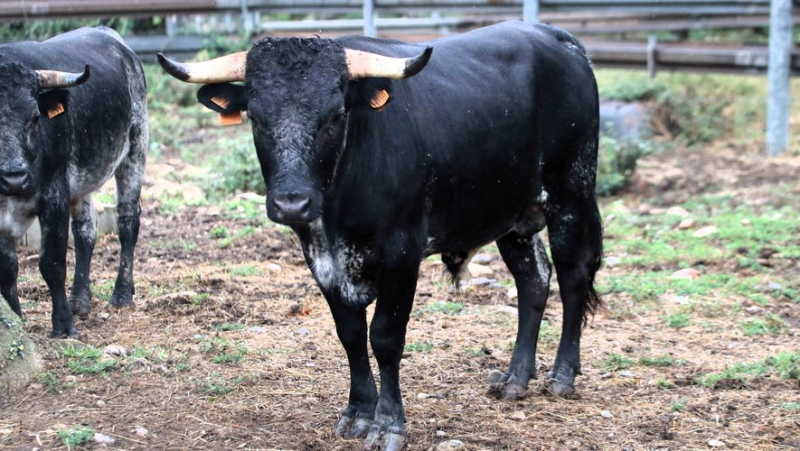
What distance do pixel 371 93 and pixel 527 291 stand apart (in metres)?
2.04

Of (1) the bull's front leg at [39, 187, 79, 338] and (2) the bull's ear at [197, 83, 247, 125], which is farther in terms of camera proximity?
(1) the bull's front leg at [39, 187, 79, 338]

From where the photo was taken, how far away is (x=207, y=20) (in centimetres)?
2023

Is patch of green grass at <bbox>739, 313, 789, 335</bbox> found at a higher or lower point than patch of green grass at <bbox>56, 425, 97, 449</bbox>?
lower

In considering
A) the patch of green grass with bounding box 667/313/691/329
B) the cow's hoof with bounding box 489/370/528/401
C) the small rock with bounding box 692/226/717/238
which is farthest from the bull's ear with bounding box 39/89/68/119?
the small rock with bounding box 692/226/717/238

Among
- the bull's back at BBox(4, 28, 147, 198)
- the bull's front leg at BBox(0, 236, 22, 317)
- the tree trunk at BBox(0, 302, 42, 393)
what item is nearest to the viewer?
the tree trunk at BBox(0, 302, 42, 393)

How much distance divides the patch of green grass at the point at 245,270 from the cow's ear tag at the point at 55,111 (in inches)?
91.5

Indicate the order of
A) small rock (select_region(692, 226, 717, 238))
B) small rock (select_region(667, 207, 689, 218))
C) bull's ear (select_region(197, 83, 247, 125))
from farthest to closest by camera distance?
small rock (select_region(667, 207, 689, 218)), small rock (select_region(692, 226, 717, 238)), bull's ear (select_region(197, 83, 247, 125))

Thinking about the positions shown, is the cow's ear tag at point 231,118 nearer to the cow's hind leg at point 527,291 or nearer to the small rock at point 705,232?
the cow's hind leg at point 527,291

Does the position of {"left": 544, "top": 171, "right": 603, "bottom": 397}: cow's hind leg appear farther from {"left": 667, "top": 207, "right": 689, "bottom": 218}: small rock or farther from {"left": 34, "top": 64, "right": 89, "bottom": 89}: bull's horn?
{"left": 667, "top": 207, "right": 689, "bottom": 218}: small rock

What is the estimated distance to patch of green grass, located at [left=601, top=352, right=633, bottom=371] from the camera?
6188mm

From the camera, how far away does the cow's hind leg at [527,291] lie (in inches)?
231

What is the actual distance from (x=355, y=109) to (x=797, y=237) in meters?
5.85

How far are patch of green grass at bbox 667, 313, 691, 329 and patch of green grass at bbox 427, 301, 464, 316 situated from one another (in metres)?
1.52

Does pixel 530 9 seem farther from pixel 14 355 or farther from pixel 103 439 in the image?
pixel 103 439
